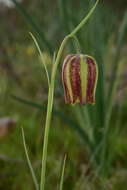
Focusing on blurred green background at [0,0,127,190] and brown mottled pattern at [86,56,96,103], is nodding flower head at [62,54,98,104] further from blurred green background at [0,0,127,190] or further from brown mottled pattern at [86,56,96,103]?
blurred green background at [0,0,127,190]

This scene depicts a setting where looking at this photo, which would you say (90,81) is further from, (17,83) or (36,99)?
(17,83)

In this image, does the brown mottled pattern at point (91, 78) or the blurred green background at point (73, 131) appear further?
the blurred green background at point (73, 131)

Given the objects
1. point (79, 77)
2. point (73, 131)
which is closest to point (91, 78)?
point (79, 77)

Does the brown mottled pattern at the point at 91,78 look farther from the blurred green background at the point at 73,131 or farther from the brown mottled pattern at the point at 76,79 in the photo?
the blurred green background at the point at 73,131

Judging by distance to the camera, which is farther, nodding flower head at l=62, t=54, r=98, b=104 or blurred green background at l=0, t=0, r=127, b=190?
blurred green background at l=0, t=0, r=127, b=190

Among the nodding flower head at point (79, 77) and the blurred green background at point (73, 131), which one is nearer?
the nodding flower head at point (79, 77)

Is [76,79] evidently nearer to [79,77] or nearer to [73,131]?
[79,77]

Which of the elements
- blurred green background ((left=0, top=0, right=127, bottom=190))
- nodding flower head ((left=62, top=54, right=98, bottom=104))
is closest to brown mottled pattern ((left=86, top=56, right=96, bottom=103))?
nodding flower head ((left=62, top=54, right=98, bottom=104))

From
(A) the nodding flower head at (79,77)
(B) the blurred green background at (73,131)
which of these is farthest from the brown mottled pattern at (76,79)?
(B) the blurred green background at (73,131)

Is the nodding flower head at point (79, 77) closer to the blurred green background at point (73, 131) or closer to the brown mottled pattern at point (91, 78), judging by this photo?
the brown mottled pattern at point (91, 78)
